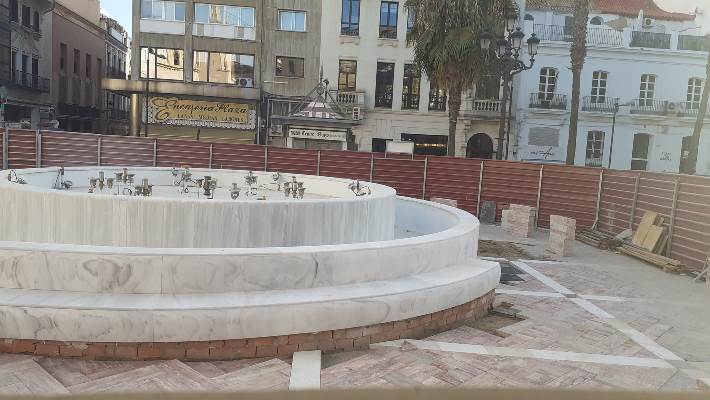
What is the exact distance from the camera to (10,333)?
198 inches

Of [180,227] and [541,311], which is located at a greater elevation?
[180,227]

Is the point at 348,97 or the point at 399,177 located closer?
the point at 399,177

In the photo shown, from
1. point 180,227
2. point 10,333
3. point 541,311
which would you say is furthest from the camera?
point 541,311

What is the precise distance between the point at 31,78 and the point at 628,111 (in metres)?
38.8

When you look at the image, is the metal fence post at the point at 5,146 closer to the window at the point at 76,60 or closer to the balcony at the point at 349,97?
the balcony at the point at 349,97

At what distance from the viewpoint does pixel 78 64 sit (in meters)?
47.1

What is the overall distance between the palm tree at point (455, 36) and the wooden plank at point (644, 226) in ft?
32.5

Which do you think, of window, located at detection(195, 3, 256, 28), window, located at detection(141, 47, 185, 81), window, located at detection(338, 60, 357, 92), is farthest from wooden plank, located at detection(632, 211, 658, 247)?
window, located at detection(141, 47, 185, 81)

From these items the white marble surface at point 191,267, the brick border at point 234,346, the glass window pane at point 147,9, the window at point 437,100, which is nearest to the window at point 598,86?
the window at point 437,100

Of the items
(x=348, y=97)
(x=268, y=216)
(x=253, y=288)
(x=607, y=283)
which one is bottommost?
(x=607, y=283)

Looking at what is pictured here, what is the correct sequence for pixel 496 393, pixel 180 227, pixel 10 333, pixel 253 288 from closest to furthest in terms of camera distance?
pixel 496 393 → pixel 10 333 → pixel 253 288 → pixel 180 227

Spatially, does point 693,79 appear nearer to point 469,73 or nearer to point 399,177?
point 469,73

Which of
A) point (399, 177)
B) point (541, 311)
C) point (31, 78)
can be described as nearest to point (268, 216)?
point (541, 311)

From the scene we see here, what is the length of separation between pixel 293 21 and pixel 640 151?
22.5m
